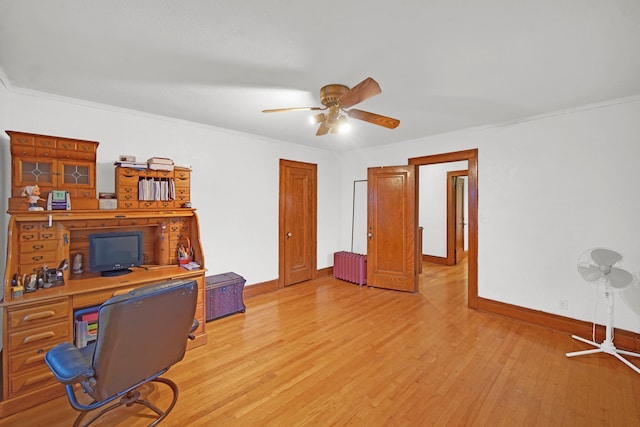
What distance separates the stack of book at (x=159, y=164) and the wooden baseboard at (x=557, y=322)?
167 inches

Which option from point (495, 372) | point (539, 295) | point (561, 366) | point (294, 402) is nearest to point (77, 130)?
point (294, 402)

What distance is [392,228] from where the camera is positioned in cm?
455

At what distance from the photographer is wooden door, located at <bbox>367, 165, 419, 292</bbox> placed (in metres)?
4.37

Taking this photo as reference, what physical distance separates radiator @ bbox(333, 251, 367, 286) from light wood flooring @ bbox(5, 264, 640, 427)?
1.28 metres

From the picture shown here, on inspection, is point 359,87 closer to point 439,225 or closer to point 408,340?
point 408,340

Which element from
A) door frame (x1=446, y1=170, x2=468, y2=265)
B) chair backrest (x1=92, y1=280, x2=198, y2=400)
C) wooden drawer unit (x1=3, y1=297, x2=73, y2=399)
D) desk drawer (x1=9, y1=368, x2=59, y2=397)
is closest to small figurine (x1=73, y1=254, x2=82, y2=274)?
wooden drawer unit (x1=3, y1=297, x2=73, y2=399)

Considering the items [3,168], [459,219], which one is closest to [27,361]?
[3,168]

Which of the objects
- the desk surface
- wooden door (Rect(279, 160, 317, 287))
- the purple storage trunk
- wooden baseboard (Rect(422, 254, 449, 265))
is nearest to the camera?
the desk surface

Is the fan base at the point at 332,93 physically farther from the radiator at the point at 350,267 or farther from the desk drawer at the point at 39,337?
the radiator at the point at 350,267

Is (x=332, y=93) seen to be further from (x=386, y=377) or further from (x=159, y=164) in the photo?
(x=386, y=377)

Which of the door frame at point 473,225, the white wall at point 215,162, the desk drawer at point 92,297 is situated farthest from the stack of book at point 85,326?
the door frame at point 473,225

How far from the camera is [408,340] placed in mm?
2863

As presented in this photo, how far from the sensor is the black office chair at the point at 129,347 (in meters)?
1.44

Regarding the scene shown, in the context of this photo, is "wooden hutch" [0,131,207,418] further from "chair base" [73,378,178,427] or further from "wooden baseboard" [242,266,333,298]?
"wooden baseboard" [242,266,333,298]
